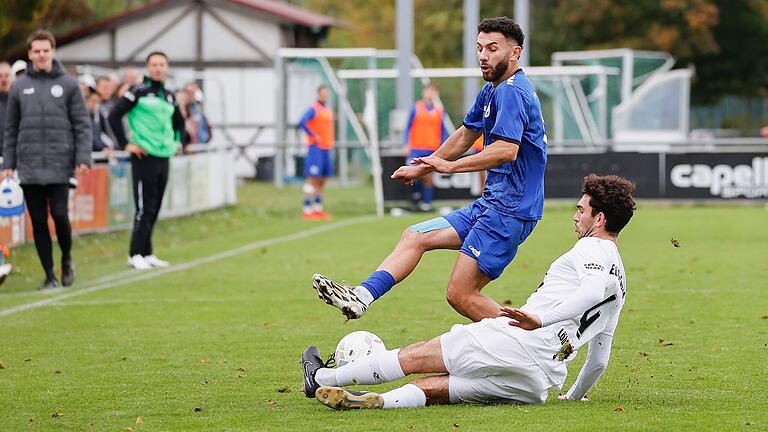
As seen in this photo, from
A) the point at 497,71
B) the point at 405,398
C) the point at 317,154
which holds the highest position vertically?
the point at 497,71

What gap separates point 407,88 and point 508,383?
62.2 ft

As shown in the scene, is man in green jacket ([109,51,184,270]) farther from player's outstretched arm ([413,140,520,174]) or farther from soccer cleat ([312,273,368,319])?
soccer cleat ([312,273,368,319])

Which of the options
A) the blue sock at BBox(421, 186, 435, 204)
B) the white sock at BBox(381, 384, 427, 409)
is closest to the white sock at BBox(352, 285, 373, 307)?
the white sock at BBox(381, 384, 427, 409)

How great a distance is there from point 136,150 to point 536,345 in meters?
8.34

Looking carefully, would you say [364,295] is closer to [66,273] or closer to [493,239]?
[493,239]

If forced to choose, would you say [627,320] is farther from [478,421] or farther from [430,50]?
[430,50]

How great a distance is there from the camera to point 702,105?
54.3 m

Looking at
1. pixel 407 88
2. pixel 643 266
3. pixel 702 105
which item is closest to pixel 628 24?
pixel 702 105

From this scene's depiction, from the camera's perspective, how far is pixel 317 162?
23375mm

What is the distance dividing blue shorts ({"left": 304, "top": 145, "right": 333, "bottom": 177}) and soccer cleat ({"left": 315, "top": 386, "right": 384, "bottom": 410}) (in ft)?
53.5

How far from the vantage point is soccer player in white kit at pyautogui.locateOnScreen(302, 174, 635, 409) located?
6.86 m

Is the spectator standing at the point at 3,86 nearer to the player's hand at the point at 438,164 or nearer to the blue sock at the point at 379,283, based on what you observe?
the blue sock at the point at 379,283

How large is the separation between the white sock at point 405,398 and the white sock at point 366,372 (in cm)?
9

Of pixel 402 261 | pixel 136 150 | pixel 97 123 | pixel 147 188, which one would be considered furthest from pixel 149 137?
pixel 402 261
